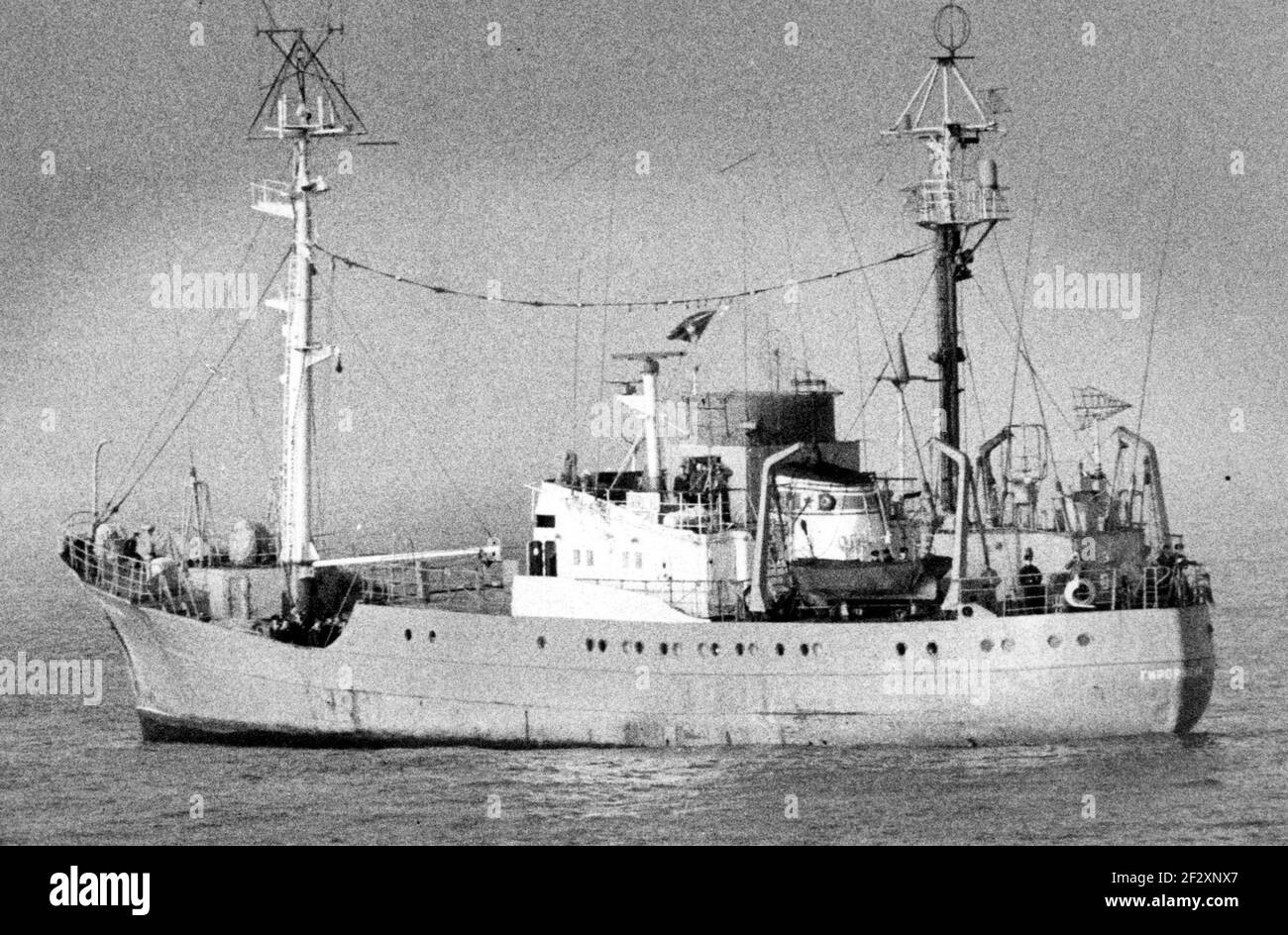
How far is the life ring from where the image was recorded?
137ft

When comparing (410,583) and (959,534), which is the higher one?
(959,534)

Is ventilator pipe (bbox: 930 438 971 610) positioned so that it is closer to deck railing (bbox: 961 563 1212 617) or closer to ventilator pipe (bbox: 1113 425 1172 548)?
deck railing (bbox: 961 563 1212 617)

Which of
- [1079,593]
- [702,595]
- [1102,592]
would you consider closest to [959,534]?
[1079,593]

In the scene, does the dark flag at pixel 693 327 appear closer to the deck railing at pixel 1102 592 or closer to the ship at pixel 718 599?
the ship at pixel 718 599

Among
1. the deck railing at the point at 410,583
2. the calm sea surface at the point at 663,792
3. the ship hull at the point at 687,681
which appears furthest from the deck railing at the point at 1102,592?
the deck railing at the point at 410,583

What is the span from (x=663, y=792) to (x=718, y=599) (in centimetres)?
564

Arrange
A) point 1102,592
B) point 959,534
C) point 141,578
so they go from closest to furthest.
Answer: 1. point 959,534
2. point 1102,592
3. point 141,578

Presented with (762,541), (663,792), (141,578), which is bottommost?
(663,792)

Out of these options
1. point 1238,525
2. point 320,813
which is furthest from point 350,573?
point 1238,525

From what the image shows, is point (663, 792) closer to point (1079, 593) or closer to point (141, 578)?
point (1079, 593)

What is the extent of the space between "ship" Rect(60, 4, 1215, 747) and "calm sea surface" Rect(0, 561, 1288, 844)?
808mm

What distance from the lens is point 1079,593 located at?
41.7 metres

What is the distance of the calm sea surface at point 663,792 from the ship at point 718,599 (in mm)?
808

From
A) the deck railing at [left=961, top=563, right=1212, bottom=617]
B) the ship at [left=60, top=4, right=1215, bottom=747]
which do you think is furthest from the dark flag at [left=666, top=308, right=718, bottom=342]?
the deck railing at [left=961, top=563, right=1212, bottom=617]
